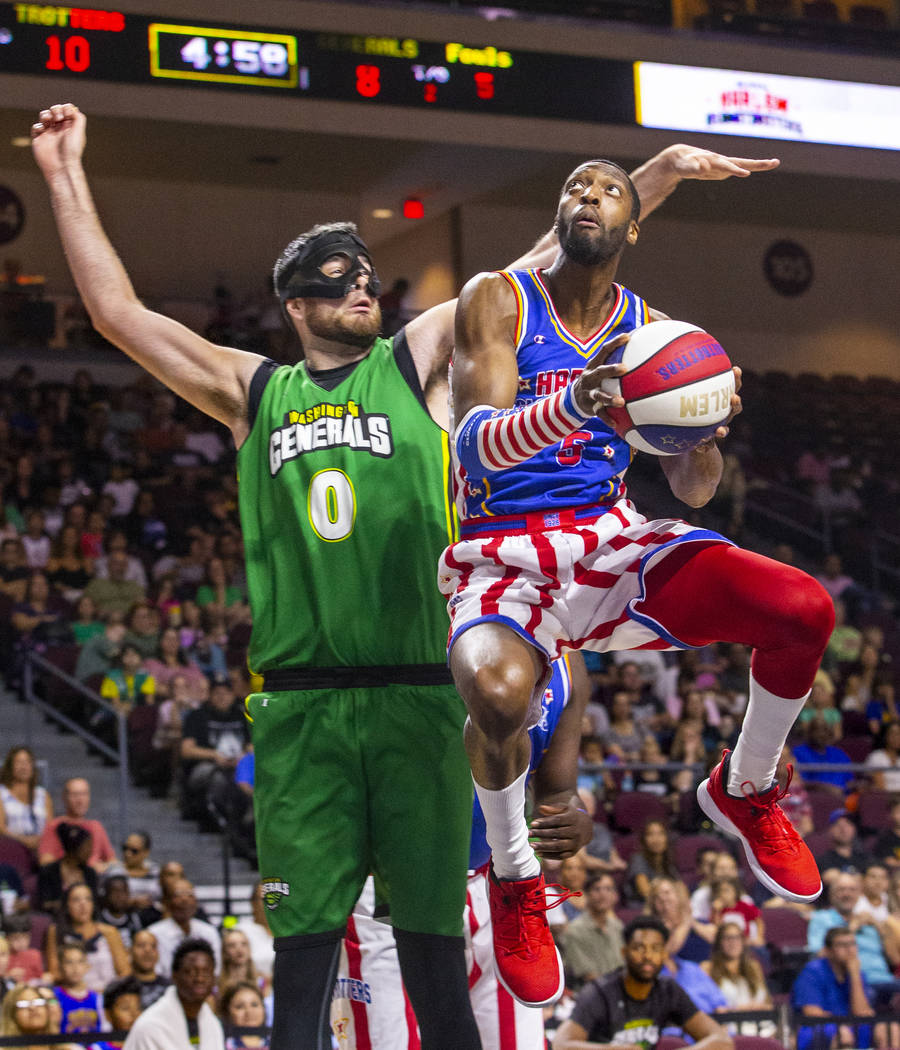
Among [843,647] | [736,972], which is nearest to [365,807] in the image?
[736,972]

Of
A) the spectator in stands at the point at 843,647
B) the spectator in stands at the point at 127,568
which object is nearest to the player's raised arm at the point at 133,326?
the spectator in stands at the point at 127,568

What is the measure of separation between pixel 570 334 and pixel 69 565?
9662 mm

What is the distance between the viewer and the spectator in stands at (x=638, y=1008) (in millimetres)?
7145

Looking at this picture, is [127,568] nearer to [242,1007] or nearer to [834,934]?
[242,1007]

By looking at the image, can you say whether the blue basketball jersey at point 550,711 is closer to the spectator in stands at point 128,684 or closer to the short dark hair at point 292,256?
the short dark hair at point 292,256

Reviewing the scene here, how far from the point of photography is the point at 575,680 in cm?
433

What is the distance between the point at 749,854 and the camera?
3824mm

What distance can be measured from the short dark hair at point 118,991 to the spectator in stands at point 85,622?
15.0 ft

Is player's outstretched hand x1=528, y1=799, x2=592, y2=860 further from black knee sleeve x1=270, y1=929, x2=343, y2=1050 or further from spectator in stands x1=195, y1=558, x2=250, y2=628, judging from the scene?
spectator in stands x1=195, y1=558, x2=250, y2=628

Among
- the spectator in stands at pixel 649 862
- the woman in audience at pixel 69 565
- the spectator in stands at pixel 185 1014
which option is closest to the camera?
the spectator in stands at pixel 185 1014

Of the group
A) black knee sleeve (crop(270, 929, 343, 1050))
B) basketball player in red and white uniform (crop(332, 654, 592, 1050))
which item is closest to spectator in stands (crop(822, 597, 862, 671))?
basketball player in red and white uniform (crop(332, 654, 592, 1050))

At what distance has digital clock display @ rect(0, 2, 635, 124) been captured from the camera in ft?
42.1

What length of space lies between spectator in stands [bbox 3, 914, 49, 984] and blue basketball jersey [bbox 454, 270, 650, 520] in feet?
16.6

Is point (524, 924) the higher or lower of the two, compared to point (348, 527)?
lower
